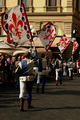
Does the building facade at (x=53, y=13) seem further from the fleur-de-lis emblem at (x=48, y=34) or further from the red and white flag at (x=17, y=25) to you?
the red and white flag at (x=17, y=25)

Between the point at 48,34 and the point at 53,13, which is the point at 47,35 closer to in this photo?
the point at 48,34

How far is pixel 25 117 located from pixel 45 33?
15056mm

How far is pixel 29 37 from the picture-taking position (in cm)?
1566

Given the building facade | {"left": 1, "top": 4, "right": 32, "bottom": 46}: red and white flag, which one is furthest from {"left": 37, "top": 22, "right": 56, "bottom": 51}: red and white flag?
the building facade

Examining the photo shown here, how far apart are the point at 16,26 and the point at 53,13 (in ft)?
68.5

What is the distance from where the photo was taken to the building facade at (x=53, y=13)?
36219 mm

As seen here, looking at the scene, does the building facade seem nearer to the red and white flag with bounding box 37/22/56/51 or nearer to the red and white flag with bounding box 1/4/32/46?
the red and white flag with bounding box 37/22/56/51

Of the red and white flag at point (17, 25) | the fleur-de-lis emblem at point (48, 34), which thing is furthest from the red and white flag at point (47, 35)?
the red and white flag at point (17, 25)

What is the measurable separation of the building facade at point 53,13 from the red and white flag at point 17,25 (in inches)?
795

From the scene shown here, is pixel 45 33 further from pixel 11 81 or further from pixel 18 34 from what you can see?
pixel 18 34

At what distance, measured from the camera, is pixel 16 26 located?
53.0 ft

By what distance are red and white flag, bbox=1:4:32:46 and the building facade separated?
20.2m

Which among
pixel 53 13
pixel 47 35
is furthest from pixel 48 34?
pixel 53 13

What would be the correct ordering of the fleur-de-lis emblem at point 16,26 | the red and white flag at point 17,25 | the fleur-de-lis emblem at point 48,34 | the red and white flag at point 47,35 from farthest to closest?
1. the fleur-de-lis emblem at point 48,34
2. the red and white flag at point 47,35
3. the fleur-de-lis emblem at point 16,26
4. the red and white flag at point 17,25
